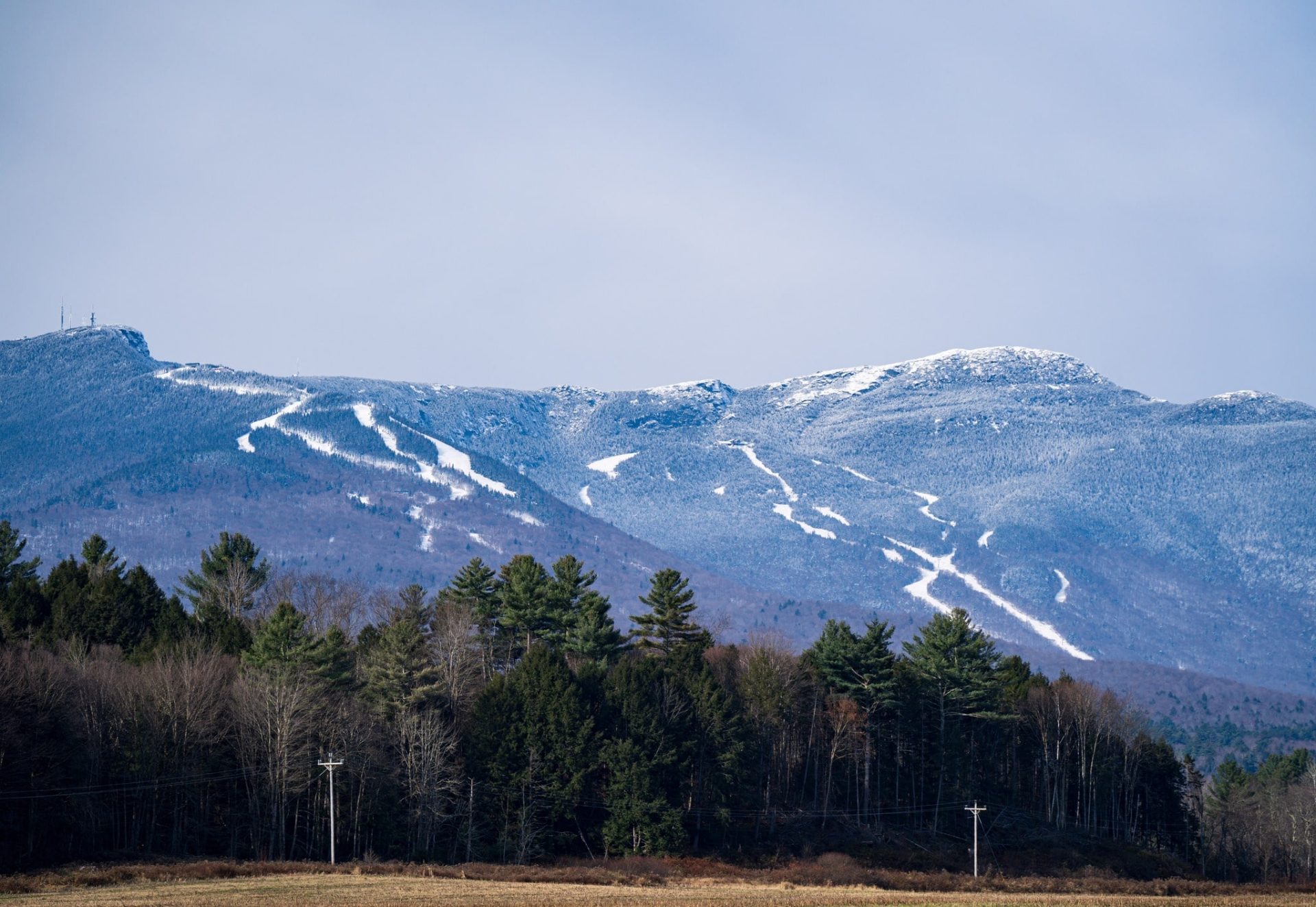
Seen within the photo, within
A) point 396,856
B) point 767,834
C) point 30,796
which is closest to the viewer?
point 30,796

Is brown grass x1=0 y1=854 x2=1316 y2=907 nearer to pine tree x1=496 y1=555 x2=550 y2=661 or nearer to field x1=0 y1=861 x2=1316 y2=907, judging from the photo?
field x1=0 y1=861 x2=1316 y2=907

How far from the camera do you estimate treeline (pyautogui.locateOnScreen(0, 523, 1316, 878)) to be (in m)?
88.6

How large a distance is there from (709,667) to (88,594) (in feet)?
142

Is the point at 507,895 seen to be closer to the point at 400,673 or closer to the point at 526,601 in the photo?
the point at 400,673

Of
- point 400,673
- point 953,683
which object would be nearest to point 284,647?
point 400,673

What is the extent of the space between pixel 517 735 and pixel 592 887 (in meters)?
22.5

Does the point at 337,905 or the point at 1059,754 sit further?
the point at 1059,754

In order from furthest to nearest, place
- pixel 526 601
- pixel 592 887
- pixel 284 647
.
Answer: pixel 526 601 → pixel 284 647 → pixel 592 887

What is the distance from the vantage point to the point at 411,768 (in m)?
95.0

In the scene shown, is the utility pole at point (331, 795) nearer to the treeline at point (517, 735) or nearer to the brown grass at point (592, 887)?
the brown grass at point (592, 887)

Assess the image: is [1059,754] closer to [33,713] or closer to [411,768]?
[411,768]

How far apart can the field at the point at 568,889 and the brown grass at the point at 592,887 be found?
97mm

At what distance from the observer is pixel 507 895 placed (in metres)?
70.2

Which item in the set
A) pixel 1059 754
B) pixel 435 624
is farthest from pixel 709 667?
pixel 1059 754
